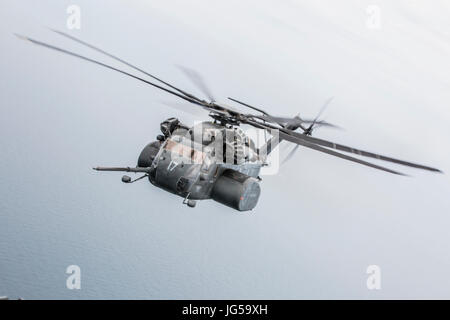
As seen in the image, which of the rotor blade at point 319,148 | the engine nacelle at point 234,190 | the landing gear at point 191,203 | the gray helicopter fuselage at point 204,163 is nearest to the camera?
the rotor blade at point 319,148

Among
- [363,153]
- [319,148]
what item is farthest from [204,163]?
[363,153]

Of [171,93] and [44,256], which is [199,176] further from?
[44,256]

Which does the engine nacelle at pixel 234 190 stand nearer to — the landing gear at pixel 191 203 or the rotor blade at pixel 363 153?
the landing gear at pixel 191 203

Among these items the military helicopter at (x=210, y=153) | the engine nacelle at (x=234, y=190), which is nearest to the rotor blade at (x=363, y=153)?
the military helicopter at (x=210, y=153)

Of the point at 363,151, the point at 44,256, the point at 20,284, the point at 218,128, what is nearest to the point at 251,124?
the point at 218,128

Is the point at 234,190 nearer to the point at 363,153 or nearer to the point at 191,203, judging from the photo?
the point at 191,203

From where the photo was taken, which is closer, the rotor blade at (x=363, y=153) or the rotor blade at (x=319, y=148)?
the rotor blade at (x=363, y=153)

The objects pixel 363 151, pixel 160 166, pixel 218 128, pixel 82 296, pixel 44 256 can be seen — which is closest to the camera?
pixel 363 151

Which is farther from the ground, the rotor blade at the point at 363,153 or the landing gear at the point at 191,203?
the rotor blade at the point at 363,153
